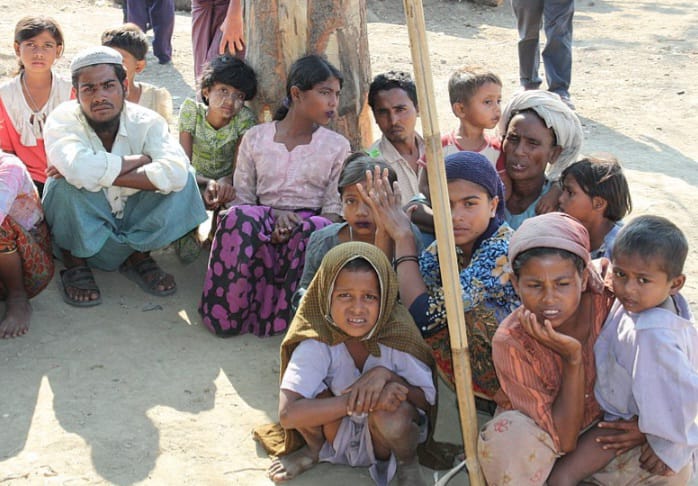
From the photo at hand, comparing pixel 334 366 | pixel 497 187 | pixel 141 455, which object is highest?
pixel 497 187

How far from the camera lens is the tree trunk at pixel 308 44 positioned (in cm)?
442

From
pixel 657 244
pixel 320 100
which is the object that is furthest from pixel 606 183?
pixel 320 100

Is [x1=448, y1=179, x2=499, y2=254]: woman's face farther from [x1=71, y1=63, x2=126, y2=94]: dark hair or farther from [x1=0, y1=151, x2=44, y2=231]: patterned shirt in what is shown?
[x1=0, y1=151, x2=44, y2=231]: patterned shirt

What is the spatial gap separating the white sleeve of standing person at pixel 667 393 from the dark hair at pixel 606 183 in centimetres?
88

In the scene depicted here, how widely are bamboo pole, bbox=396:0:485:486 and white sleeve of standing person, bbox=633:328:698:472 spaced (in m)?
0.53

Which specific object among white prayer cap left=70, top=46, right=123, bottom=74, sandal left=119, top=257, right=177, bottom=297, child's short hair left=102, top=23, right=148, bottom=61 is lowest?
sandal left=119, top=257, right=177, bottom=297

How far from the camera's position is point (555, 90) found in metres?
7.65

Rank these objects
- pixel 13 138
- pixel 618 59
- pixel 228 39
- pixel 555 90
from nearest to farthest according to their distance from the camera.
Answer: pixel 13 138
pixel 228 39
pixel 555 90
pixel 618 59

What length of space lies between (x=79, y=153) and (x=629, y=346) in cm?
255

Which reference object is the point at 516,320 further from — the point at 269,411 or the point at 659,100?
the point at 659,100

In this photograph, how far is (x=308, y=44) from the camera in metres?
4.46

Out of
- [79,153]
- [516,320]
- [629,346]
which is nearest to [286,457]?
[516,320]

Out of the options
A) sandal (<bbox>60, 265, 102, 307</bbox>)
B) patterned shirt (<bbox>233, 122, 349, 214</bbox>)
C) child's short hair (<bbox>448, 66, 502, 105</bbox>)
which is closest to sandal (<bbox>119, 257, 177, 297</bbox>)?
sandal (<bbox>60, 265, 102, 307</bbox>)

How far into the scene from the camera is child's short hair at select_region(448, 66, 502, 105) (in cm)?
422
